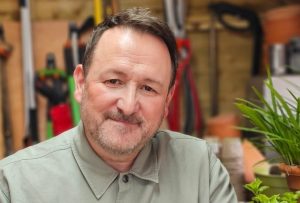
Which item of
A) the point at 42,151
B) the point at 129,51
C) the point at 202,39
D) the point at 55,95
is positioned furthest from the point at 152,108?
the point at 202,39

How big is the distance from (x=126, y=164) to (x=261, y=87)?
64.6 inches

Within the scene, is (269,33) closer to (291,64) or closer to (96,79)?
(291,64)

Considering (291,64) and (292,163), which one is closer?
(292,163)

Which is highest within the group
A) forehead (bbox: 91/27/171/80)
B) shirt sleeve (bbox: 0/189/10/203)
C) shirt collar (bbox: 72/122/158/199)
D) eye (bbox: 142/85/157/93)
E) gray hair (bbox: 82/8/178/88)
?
gray hair (bbox: 82/8/178/88)

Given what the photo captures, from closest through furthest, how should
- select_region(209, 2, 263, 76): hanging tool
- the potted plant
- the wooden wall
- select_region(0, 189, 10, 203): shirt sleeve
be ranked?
select_region(0, 189, 10, 203): shirt sleeve < the potted plant < select_region(209, 2, 263, 76): hanging tool < the wooden wall

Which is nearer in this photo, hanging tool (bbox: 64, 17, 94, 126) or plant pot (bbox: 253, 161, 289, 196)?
plant pot (bbox: 253, 161, 289, 196)

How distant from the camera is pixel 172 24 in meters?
2.96

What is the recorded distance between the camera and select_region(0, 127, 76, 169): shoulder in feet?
3.76

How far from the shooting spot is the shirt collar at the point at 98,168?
113cm

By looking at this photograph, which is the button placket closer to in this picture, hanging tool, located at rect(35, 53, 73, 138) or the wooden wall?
hanging tool, located at rect(35, 53, 73, 138)

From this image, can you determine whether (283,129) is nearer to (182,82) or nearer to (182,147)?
(182,147)

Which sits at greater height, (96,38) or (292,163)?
(96,38)

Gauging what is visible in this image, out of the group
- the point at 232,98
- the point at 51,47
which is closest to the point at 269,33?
the point at 232,98

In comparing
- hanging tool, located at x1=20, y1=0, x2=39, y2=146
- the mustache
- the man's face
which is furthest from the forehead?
hanging tool, located at x1=20, y1=0, x2=39, y2=146
